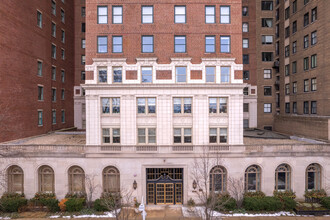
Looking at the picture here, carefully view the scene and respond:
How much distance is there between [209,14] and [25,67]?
891 inches

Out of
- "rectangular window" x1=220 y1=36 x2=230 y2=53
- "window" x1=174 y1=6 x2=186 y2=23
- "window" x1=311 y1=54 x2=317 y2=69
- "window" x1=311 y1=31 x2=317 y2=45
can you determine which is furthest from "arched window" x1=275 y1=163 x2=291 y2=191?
"window" x1=174 y1=6 x2=186 y2=23

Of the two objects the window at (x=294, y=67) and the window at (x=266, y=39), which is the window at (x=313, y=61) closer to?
the window at (x=294, y=67)

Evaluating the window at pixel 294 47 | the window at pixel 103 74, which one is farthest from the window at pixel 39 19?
the window at pixel 294 47

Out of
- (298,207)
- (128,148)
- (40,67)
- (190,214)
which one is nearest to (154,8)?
(128,148)

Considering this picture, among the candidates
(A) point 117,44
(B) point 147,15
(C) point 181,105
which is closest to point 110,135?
(C) point 181,105

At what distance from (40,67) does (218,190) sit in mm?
27513

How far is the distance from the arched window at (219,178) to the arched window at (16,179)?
18995 millimetres

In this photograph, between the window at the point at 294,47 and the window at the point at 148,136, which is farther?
the window at the point at 294,47

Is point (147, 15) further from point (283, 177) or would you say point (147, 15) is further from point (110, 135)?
point (283, 177)

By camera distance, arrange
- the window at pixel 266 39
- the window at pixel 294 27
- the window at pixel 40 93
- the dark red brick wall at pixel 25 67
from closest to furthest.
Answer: the dark red brick wall at pixel 25 67 < the window at pixel 40 93 < the window at pixel 294 27 < the window at pixel 266 39

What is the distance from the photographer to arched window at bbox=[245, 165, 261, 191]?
19.4m

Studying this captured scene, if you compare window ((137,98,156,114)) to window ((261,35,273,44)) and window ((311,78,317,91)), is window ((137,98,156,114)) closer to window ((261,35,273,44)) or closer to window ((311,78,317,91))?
window ((311,78,317,91))

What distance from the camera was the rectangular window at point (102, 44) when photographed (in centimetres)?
1958

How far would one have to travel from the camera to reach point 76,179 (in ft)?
64.2
